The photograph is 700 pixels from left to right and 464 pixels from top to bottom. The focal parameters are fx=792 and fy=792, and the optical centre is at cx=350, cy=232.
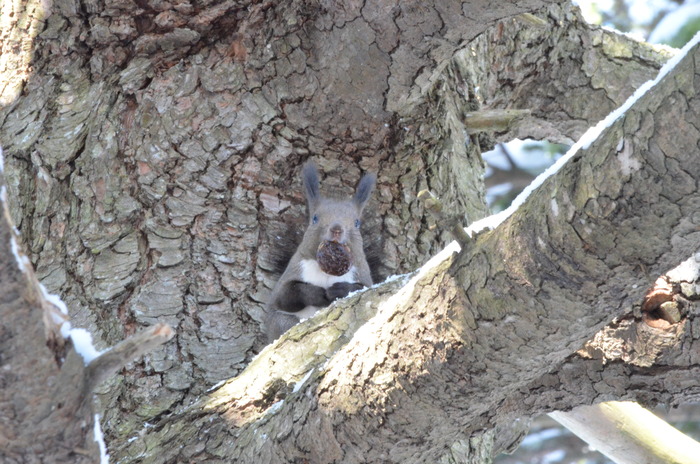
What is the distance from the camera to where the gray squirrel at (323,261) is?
2734 mm

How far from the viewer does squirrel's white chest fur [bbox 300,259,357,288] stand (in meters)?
2.88

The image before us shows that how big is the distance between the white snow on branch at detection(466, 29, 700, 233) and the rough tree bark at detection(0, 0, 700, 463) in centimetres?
6

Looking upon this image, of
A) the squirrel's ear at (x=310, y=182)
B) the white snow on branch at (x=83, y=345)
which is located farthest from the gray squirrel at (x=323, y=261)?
the white snow on branch at (x=83, y=345)

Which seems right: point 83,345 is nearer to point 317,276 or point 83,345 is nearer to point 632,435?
point 632,435

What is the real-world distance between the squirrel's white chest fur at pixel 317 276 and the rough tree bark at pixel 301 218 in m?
0.27

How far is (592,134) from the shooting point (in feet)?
3.93

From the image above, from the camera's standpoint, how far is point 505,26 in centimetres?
297

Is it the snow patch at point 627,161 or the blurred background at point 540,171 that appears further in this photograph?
the blurred background at point 540,171

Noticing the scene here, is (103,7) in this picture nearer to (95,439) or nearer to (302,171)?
(302,171)

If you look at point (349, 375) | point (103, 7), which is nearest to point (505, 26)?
point (103, 7)

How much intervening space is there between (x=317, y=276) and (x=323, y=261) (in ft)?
0.41

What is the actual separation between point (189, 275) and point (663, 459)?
4.63 feet

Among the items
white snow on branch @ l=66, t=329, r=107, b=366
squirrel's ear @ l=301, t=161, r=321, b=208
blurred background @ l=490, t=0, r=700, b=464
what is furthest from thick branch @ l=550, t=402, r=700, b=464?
blurred background @ l=490, t=0, r=700, b=464

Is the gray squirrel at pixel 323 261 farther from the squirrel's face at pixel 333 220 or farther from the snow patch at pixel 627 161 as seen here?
the snow patch at pixel 627 161
